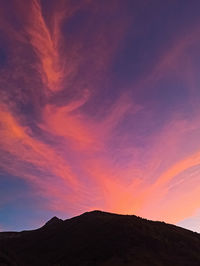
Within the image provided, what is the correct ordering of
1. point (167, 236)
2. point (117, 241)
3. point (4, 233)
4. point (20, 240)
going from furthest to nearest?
point (4, 233) < point (20, 240) < point (167, 236) < point (117, 241)

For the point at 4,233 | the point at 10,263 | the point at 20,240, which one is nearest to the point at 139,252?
the point at 10,263

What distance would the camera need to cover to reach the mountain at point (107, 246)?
46719mm

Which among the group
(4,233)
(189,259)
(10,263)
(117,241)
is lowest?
(10,263)

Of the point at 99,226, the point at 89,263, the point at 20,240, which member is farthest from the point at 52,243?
the point at 89,263

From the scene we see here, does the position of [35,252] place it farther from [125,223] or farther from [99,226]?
[125,223]

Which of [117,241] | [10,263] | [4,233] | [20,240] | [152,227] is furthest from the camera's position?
[4,233]

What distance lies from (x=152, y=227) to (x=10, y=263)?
32.8 m

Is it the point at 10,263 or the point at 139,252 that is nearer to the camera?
the point at 10,263

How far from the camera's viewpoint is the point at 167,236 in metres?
58.9

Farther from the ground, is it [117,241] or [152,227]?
[152,227]

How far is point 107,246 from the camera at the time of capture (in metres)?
52.6

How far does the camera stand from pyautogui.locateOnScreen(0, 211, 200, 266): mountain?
46.7m

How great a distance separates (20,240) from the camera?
251 ft

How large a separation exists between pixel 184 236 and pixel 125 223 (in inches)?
510
